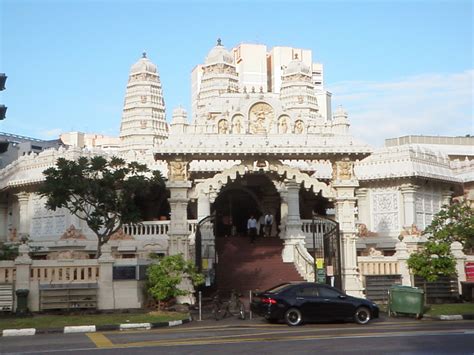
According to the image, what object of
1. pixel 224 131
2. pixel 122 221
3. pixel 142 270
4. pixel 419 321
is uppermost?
pixel 224 131

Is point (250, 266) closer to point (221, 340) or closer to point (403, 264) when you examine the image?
point (403, 264)

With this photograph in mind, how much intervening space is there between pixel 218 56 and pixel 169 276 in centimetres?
3904

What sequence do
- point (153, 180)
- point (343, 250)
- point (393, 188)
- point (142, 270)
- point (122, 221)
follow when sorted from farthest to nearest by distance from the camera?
point (393, 188), point (153, 180), point (122, 221), point (343, 250), point (142, 270)

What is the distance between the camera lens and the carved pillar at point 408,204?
37.4 meters

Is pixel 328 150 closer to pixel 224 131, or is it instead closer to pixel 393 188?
pixel 224 131

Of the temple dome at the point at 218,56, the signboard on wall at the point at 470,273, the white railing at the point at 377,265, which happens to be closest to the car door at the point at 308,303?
the white railing at the point at 377,265

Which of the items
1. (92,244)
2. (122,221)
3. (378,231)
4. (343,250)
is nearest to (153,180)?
(122,221)

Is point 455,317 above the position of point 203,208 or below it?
below

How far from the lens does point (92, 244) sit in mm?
35500

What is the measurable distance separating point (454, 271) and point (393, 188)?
46.9 ft

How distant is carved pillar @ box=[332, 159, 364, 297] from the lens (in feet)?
81.5

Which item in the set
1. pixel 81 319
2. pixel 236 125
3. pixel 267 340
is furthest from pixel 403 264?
pixel 81 319

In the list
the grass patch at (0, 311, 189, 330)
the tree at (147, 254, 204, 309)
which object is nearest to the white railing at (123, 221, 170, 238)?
the tree at (147, 254, 204, 309)

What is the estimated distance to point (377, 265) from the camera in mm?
25578
